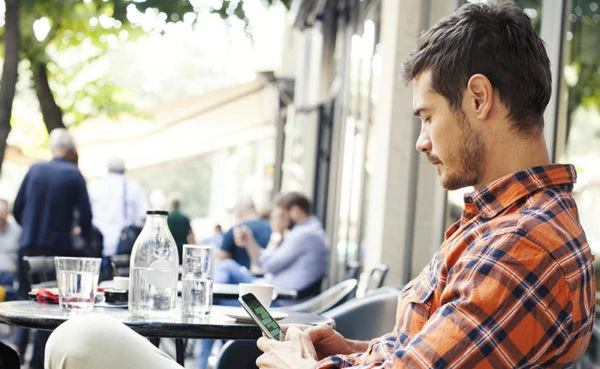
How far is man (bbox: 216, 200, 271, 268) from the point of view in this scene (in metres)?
8.29

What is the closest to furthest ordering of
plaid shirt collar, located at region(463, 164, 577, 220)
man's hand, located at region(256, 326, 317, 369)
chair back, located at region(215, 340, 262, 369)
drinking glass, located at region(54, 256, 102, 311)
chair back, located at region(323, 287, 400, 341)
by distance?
1. plaid shirt collar, located at region(463, 164, 577, 220)
2. man's hand, located at region(256, 326, 317, 369)
3. drinking glass, located at region(54, 256, 102, 311)
4. chair back, located at region(215, 340, 262, 369)
5. chair back, located at region(323, 287, 400, 341)

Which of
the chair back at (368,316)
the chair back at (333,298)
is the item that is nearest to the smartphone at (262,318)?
the chair back at (368,316)

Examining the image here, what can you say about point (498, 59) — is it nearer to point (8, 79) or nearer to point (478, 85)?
point (478, 85)

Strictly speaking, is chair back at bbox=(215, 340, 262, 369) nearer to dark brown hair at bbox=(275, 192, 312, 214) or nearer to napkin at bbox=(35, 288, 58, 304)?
napkin at bbox=(35, 288, 58, 304)

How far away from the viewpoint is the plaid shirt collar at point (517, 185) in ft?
6.07

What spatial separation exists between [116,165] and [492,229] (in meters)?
7.09

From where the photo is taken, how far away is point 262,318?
93.8 inches

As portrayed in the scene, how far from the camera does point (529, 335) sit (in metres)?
1.65

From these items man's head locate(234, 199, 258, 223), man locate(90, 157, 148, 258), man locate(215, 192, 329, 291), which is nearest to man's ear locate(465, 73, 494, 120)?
man locate(215, 192, 329, 291)

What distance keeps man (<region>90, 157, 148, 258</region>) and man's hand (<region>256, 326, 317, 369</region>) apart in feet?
21.0

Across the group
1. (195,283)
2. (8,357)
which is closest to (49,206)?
(8,357)

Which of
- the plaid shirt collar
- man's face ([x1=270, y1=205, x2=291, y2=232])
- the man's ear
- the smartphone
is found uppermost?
the man's ear

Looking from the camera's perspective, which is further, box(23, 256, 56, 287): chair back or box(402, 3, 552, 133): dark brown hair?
box(23, 256, 56, 287): chair back

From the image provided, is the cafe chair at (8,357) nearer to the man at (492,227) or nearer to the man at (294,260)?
the man at (492,227)
